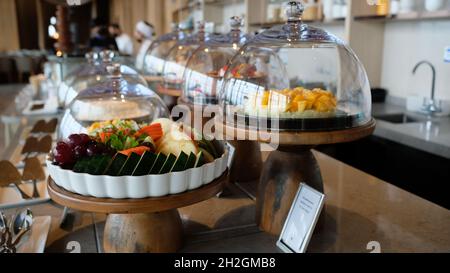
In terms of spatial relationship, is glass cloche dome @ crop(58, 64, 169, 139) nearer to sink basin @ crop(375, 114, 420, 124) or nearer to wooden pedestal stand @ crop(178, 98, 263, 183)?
wooden pedestal stand @ crop(178, 98, 263, 183)

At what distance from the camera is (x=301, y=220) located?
0.85m

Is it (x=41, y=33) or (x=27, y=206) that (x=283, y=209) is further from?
(x=41, y=33)

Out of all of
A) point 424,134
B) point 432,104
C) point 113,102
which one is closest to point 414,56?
point 432,104

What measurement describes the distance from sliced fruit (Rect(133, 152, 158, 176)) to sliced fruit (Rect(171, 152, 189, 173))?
0.13 feet

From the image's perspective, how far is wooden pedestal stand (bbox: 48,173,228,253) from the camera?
2.37ft

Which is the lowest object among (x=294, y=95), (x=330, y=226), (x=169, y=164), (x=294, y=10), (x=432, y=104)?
(x=330, y=226)

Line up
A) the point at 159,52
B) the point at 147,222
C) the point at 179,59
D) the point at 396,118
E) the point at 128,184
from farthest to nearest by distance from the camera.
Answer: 1. the point at 159,52
2. the point at 396,118
3. the point at 179,59
4. the point at 147,222
5. the point at 128,184

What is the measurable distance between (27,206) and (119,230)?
0.41m

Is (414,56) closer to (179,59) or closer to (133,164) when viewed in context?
(179,59)

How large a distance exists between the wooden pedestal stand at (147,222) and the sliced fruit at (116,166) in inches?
1.8

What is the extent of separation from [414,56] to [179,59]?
1392mm

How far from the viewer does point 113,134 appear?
0.84 metres

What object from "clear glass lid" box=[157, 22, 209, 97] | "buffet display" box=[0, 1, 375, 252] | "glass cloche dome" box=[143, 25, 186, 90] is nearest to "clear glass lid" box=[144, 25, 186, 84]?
"glass cloche dome" box=[143, 25, 186, 90]

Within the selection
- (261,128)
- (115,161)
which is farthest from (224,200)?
(115,161)
